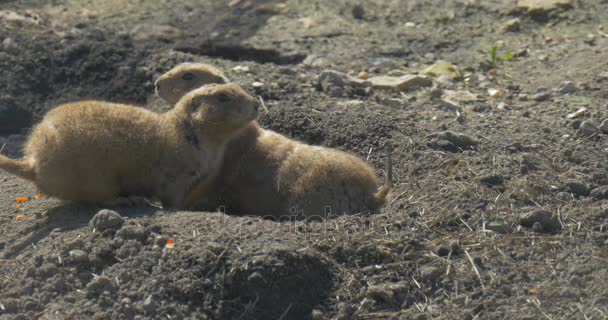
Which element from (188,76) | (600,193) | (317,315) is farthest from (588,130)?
(317,315)

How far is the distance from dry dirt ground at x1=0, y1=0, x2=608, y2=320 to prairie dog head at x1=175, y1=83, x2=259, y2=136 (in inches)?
32.9

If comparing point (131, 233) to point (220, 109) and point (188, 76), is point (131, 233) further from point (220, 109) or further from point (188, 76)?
point (188, 76)

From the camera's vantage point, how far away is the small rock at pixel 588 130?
8.05m

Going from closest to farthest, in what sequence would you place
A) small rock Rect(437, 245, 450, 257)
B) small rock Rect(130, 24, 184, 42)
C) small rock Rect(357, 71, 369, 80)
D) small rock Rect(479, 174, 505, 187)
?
small rock Rect(437, 245, 450, 257), small rock Rect(479, 174, 505, 187), small rock Rect(357, 71, 369, 80), small rock Rect(130, 24, 184, 42)

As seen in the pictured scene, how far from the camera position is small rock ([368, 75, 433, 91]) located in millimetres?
9820

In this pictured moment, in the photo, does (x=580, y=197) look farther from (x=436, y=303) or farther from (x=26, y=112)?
(x=26, y=112)

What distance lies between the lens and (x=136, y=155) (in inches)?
274

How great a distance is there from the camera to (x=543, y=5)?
38.3 ft

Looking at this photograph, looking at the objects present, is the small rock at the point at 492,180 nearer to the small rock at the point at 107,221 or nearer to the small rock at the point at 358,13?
the small rock at the point at 107,221

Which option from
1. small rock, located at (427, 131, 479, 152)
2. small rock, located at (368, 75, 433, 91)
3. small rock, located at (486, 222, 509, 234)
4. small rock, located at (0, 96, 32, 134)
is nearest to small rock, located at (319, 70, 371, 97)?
small rock, located at (368, 75, 433, 91)

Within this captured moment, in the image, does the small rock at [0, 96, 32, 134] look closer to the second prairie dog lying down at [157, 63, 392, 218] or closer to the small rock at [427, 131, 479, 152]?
the second prairie dog lying down at [157, 63, 392, 218]

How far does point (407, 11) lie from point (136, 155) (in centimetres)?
622

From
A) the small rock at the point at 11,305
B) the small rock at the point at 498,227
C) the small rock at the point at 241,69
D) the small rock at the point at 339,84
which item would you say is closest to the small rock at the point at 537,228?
the small rock at the point at 498,227

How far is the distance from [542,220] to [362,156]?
2220 millimetres
